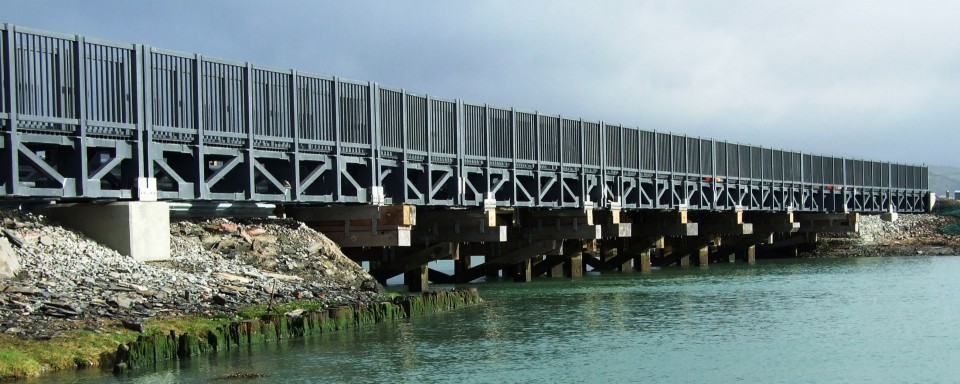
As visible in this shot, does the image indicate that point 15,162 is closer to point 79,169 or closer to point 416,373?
point 79,169

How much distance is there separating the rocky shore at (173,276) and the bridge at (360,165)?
2.91 feet

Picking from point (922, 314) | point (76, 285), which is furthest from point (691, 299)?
point (76, 285)

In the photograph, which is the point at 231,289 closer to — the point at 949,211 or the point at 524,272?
the point at 524,272

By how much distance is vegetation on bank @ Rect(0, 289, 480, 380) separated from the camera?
64.5 feet

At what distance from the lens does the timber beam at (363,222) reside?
1475 inches

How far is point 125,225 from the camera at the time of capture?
27.1 metres

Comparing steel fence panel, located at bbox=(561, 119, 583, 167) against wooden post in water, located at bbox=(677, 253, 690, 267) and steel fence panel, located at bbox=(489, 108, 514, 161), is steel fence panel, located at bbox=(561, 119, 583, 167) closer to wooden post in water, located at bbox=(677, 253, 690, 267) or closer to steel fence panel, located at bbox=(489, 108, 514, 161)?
steel fence panel, located at bbox=(489, 108, 514, 161)

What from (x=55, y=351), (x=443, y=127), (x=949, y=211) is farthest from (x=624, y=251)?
(x=949, y=211)

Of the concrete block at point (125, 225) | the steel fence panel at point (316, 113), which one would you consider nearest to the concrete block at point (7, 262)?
the concrete block at point (125, 225)

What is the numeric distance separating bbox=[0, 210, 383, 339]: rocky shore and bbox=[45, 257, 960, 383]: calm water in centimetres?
180

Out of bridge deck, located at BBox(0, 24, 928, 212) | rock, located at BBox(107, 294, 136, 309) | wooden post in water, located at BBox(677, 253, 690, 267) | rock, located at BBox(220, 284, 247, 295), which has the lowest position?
wooden post in water, located at BBox(677, 253, 690, 267)

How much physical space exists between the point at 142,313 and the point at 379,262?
24119 millimetres

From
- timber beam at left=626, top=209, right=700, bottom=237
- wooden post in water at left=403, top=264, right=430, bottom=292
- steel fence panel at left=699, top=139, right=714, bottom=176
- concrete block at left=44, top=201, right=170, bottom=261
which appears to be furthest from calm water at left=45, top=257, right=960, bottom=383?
steel fence panel at left=699, top=139, right=714, bottom=176

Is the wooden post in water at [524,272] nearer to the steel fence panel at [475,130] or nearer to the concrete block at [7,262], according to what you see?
the steel fence panel at [475,130]
